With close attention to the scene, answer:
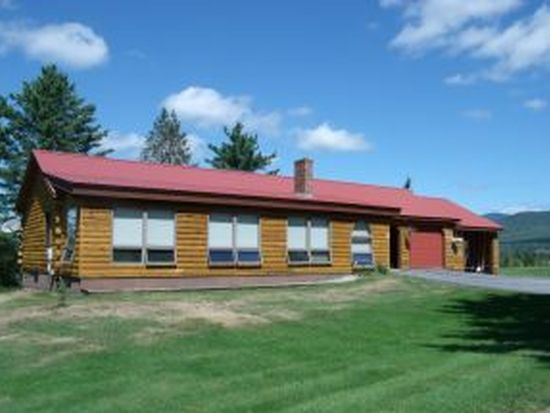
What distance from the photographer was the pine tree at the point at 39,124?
60281 mm

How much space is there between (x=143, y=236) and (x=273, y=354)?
12489 mm

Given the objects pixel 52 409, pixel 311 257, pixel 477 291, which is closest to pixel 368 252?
pixel 311 257

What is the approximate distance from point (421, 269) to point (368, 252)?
15.7ft

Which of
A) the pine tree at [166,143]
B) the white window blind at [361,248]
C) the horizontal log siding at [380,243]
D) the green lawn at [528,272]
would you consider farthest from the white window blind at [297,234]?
the pine tree at [166,143]

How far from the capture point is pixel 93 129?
6506 cm

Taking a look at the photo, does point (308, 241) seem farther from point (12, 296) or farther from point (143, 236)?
point (12, 296)

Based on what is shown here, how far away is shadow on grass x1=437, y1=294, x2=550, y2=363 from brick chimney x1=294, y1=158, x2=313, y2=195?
969cm

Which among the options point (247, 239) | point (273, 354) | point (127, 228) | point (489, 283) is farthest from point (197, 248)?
point (273, 354)

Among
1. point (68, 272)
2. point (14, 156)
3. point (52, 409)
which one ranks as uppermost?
point (14, 156)

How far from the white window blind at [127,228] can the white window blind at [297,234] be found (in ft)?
19.7

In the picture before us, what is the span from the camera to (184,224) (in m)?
28.1

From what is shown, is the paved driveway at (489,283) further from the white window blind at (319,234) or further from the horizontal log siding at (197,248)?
the white window blind at (319,234)

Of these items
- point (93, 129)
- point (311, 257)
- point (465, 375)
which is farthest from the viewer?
point (93, 129)

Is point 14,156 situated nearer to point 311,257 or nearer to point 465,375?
point 311,257
